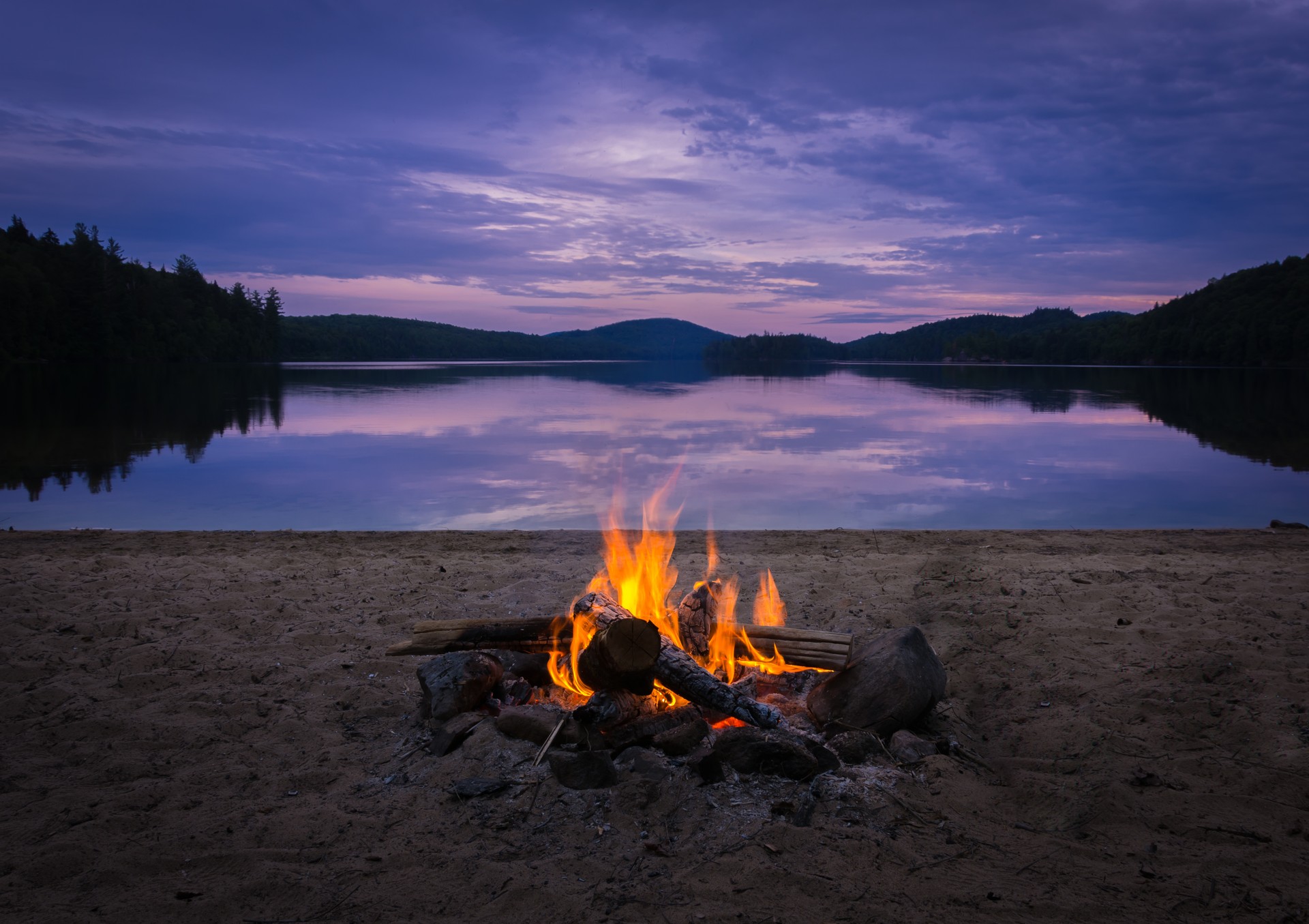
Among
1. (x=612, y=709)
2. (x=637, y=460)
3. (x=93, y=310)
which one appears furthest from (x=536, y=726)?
(x=93, y=310)

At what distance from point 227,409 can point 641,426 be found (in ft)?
66.6

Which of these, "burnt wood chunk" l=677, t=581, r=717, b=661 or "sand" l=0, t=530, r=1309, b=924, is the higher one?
"burnt wood chunk" l=677, t=581, r=717, b=661

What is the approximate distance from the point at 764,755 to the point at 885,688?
98 cm

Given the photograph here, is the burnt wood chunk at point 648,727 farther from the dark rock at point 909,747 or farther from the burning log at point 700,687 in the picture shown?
the dark rock at point 909,747

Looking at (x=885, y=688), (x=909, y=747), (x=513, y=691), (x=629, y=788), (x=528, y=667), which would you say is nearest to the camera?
(x=629, y=788)

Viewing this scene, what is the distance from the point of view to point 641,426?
2781 centimetres

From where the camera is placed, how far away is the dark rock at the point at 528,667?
4941mm

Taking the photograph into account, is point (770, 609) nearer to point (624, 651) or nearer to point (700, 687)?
point (700, 687)

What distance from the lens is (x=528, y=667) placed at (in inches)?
195

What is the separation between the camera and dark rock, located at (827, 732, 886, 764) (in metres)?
4.08

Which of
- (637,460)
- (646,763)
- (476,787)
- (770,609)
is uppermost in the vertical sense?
(770,609)

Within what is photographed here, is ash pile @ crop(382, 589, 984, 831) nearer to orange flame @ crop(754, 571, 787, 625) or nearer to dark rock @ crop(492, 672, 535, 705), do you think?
dark rock @ crop(492, 672, 535, 705)

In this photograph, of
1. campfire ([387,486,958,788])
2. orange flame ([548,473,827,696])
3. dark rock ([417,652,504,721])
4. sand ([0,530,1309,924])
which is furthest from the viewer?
orange flame ([548,473,827,696])

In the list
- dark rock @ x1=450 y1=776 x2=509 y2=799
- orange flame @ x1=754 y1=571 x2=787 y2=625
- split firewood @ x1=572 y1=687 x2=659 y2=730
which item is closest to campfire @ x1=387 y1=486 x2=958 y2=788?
split firewood @ x1=572 y1=687 x2=659 y2=730
